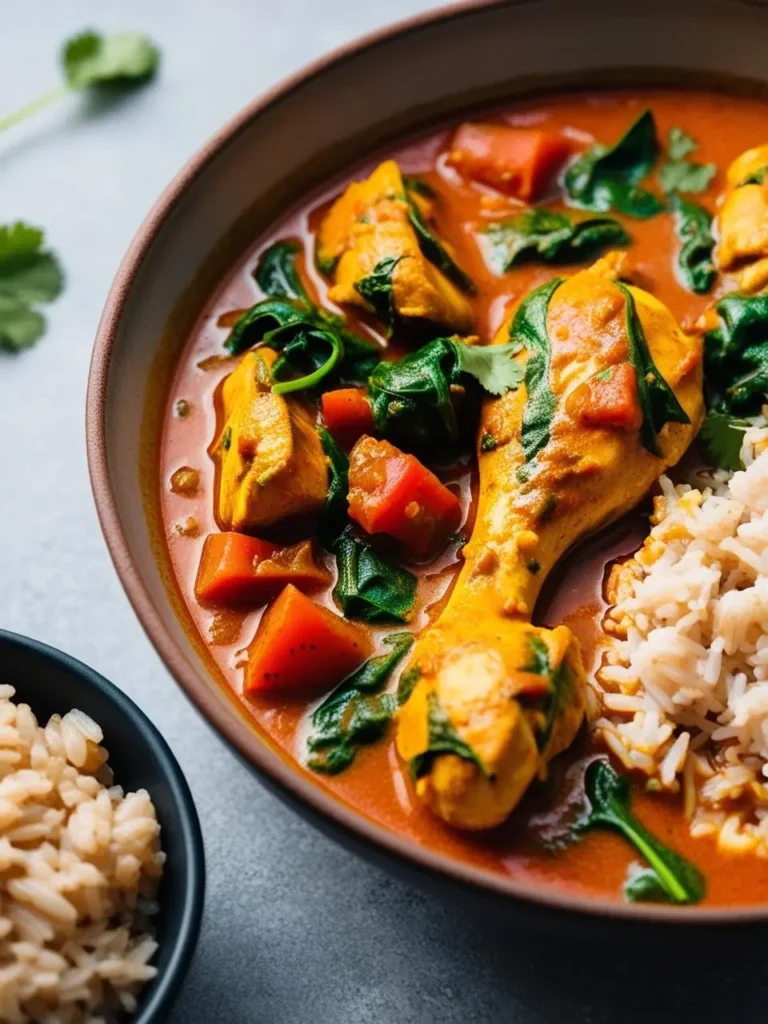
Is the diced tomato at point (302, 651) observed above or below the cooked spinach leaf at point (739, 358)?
below

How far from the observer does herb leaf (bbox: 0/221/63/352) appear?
16.5 ft

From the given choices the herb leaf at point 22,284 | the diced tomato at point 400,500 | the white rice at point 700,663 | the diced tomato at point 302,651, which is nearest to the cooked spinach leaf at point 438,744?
the diced tomato at point 302,651

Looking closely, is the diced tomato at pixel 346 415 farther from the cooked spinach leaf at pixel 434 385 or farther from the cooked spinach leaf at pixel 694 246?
the cooked spinach leaf at pixel 694 246

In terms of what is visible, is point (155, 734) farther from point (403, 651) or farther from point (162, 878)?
point (403, 651)

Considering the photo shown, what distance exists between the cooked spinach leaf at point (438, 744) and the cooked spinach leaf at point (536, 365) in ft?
2.96

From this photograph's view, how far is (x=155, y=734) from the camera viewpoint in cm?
367

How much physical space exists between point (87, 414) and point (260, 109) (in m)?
1.36

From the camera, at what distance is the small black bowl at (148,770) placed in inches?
134

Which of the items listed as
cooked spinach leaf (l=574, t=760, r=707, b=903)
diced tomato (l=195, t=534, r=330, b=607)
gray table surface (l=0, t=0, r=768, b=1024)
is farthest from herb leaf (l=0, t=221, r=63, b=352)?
cooked spinach leaf (l=574, t=760, r=707, b=903)

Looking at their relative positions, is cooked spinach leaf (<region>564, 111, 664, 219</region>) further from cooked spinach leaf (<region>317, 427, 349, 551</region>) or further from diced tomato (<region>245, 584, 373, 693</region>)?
diced tomato (<region>245, 584, 373, 693</region>)

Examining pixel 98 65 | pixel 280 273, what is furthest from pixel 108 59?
pixel 280 273

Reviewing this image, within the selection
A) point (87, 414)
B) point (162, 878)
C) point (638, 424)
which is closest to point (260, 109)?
point (87, 414)

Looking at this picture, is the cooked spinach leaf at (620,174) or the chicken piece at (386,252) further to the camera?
the cooked spinach leaf at (620,174)

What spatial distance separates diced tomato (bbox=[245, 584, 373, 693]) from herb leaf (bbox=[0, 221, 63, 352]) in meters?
1.88
